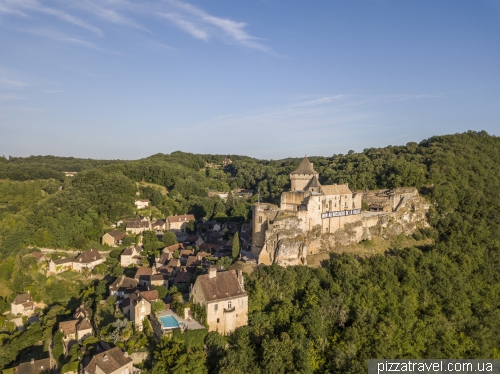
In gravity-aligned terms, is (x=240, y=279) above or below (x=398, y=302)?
above

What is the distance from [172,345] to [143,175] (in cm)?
6633

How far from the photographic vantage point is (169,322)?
27.5 meters

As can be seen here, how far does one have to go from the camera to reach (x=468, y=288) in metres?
39.5

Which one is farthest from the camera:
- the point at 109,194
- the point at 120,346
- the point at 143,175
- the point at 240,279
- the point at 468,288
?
the point at 143,175

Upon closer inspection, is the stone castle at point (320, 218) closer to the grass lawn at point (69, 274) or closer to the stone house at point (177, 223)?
the grass lawn at point (69, 274)

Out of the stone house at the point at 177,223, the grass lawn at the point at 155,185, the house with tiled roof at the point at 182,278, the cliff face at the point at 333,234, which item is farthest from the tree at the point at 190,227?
the cliff face at the point at 333,234

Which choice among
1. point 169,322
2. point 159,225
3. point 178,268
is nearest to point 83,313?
point 178,268

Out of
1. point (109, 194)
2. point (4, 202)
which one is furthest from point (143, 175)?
point (4, 202)

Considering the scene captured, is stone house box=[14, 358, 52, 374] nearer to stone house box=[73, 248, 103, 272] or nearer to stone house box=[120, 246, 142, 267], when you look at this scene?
stone house box=[120, 246, 142, 267]

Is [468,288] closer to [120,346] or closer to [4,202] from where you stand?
[120,346]

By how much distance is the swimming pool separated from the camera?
26.9 metres

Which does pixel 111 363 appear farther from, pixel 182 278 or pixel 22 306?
pixel 22 306

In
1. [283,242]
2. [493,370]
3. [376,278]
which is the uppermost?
[283,242]

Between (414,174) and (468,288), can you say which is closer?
(468,288)
